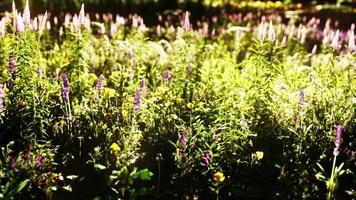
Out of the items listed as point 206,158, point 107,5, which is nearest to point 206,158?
point 206,158

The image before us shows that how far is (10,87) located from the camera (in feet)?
13.0

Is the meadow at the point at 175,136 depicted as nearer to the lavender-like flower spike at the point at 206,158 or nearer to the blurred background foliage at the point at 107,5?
the lavender-like flower spike at the point at 206,158

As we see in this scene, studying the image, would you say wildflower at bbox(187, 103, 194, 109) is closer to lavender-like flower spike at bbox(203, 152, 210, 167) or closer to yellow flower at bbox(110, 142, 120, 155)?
lavender-like flower spike at bbox(203, 152, 210, 167)

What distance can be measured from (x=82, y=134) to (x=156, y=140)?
71 centimetres

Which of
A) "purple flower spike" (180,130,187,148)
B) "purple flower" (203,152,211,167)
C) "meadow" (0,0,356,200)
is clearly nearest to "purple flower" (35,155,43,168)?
"meadow" (0,0,356,200)

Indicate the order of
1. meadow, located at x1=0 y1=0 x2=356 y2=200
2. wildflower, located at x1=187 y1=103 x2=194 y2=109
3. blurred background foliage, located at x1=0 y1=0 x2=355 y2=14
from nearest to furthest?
meadow, located at x1=0 y1=0 x2=356 y2=200, wildflower, located at x1=187 y1=103 x2=194 y2=109, blurred background foliage, located at x1=0 y1=0 x2=355 y2=14

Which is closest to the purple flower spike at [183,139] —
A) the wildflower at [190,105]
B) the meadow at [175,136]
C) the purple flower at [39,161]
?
the meadow at [175,136]

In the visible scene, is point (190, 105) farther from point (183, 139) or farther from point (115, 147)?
point (115, 147)

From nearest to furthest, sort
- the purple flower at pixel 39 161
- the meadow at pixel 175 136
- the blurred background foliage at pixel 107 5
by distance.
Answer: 1. the purple flower at pixel 39 161
2. the meadow at pixel 175 136
3. the blurred background foliage at pixel 107 5

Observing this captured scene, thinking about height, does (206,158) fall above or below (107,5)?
below

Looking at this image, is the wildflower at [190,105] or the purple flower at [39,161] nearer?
the purple flower at [39,161]

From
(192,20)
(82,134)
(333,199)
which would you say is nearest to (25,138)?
(82,134)

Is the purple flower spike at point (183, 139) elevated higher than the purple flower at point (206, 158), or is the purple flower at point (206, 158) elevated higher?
the purple flower spike at point (183, 139)

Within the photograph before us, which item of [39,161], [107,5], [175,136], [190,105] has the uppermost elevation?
[107,5]
